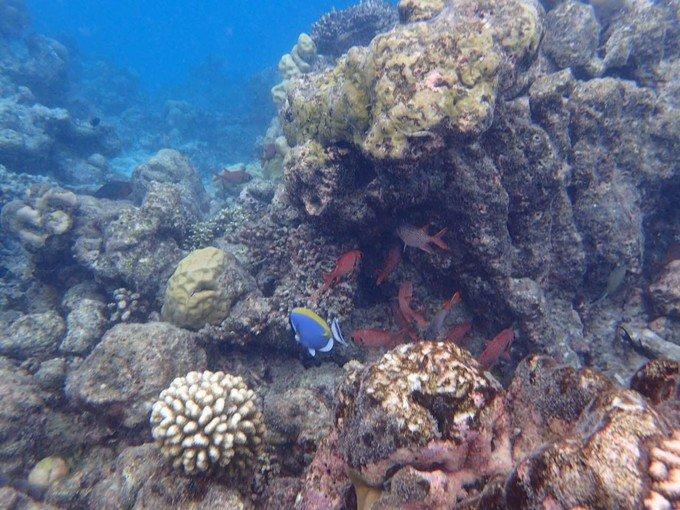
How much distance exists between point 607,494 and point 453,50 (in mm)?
4088

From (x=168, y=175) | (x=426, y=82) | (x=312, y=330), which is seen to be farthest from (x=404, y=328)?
(x=168, y=175)

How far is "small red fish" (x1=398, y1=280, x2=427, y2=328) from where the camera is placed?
198 inches

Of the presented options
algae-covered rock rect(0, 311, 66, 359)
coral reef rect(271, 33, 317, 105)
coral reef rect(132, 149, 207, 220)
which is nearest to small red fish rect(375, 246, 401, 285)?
algae-covered rock rect(0, 311, 66, 359)

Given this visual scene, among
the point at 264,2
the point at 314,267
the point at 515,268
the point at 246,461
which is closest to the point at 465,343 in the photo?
the point at 515,268

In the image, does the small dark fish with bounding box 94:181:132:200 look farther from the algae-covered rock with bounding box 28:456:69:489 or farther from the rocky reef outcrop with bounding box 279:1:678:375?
the algae-covered rock with bounding box 28:456:69:489

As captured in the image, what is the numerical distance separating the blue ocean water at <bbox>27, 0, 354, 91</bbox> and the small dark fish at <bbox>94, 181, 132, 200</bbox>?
39402mm

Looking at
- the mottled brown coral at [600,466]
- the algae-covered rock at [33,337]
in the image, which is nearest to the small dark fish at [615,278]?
the mottled brown coral at [600,466]

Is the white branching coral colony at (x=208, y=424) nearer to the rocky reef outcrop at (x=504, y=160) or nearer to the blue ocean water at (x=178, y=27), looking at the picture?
the rocky reef outcrop at (x=504, y=160)

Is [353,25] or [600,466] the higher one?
[353,25]

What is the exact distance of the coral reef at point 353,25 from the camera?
12156 millimetres

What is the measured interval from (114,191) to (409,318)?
37.0 ft

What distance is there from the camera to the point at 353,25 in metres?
12.3

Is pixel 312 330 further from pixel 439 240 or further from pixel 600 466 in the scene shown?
pixel 600 466

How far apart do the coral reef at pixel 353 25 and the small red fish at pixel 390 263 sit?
9505mm
